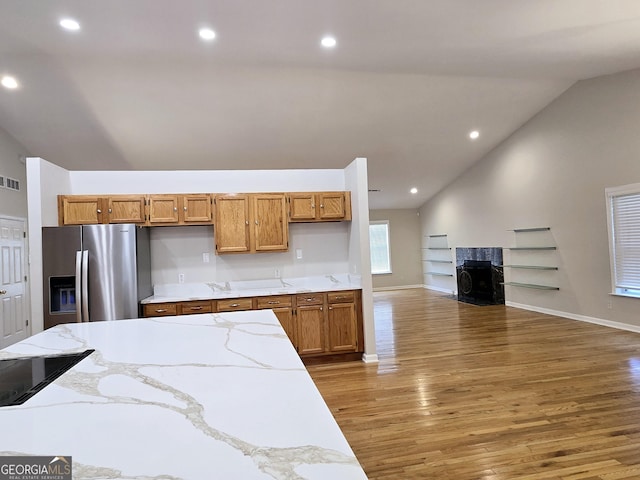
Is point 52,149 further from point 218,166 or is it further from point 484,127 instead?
point 484,127

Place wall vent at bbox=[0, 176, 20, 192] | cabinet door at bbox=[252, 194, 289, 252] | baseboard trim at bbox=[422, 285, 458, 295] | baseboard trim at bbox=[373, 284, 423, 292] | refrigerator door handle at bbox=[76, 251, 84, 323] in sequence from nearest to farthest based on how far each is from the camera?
refrigerator door handle at bbox=[76, 251, 84, 323] < cabinet door at bbox=[252, 194, 289, 252] < wall vent at bbox=[0, 176, 20, 192] < baseboard trim at bbox=[422, 285, 458, 295] < baseboard trim at bbox=[373, 284, 423, 292]

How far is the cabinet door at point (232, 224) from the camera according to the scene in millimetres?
4246

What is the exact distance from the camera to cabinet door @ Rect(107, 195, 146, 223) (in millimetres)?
4059

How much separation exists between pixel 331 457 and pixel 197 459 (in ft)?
0.90

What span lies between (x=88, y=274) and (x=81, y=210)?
0.84 metres

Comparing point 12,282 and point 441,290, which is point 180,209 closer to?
point 12,282

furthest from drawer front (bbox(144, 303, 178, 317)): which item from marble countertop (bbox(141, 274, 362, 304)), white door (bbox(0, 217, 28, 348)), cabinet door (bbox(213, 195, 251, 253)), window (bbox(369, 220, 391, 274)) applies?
window (bbox(369, 220, 391, 274))

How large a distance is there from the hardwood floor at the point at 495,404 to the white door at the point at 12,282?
15.0 feet

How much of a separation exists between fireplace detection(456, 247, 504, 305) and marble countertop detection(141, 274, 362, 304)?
15.1ft

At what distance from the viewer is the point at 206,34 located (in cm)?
374

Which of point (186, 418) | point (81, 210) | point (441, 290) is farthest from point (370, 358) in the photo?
point (441, 290)

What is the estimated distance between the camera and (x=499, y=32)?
3.86 m

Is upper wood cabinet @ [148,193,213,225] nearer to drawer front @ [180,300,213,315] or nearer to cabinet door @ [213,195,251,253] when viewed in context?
cabinet door @ [213,195,251,253]

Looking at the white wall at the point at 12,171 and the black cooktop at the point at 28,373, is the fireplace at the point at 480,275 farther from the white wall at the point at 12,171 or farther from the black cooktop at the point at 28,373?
the white wall at the point at 12,171
